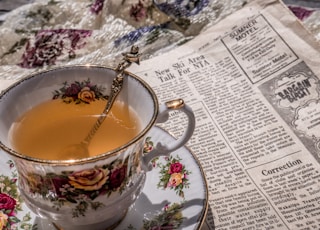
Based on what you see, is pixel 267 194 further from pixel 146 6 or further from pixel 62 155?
pixel 146 6

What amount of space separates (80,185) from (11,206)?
0.13m

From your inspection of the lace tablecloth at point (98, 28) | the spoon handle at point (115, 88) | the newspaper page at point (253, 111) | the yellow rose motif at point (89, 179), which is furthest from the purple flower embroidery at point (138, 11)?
the yellow rose motif at point (89, 179)

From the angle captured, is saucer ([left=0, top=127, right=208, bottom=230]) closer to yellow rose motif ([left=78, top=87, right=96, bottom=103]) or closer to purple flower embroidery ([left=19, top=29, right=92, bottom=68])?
yellow rose motif ([left=78, top=87, right=96, bottom=103])

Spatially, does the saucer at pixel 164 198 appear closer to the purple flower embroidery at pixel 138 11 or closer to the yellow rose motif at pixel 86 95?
the yellow rose motif at pixel 86 95

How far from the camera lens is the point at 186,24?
84 cm

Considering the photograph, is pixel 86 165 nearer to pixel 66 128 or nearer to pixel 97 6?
pixel 66 128

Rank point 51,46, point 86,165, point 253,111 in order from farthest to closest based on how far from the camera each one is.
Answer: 1. point 51,46
2. point 253,111
3. point 86,165

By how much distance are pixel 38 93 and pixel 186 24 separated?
1.40ft

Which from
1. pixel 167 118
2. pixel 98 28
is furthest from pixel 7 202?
pixel 98 28

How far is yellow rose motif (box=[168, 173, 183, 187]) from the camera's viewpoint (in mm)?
505

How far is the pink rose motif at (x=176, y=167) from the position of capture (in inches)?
20.4

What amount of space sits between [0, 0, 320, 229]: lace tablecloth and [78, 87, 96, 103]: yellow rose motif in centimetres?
30

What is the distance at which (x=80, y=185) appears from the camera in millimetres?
408

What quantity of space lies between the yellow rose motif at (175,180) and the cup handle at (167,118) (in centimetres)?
5
